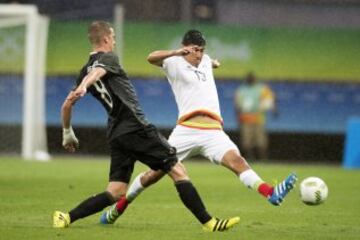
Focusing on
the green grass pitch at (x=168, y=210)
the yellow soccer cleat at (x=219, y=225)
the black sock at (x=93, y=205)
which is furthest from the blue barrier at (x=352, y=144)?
the black sock at (x=93, y=205)

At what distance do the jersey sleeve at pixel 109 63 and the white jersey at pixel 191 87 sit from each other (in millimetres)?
1078

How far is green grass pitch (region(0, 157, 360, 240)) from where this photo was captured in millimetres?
10828

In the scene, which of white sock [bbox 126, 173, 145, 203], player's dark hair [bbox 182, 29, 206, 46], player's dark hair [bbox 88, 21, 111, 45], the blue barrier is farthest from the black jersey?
the blue barrier

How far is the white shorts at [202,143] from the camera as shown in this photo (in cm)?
1151

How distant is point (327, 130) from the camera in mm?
27234

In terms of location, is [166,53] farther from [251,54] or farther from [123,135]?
[251,54]

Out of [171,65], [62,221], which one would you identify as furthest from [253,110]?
[62,221]

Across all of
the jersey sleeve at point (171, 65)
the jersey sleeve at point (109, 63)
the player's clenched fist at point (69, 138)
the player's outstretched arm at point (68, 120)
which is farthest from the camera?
the jersey sleeve at point (171, 65)

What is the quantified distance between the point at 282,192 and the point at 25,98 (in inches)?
611

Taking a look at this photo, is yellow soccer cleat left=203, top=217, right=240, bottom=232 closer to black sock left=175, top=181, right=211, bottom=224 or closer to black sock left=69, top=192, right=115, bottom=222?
black sock left=175, top=181, right=211, bottom=224

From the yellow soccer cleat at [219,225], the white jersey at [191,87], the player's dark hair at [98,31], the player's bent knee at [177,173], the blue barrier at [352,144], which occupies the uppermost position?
the player's dark hair at [98,31]

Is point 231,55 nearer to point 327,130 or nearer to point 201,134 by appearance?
point 327,130

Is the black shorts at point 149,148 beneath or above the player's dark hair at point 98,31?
beneath

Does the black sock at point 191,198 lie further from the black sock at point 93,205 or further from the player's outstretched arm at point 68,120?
the player's outstretched arm at point 68,120
